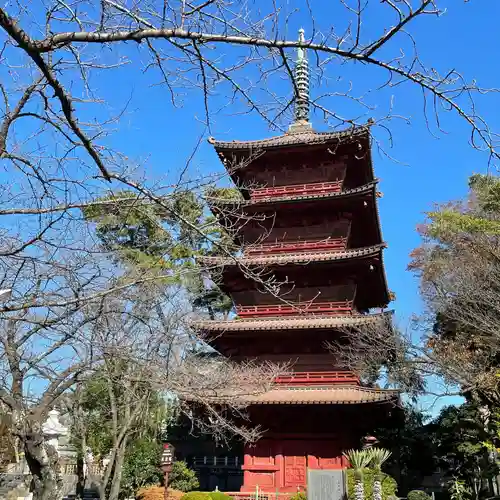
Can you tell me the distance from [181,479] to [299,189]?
38.3ft

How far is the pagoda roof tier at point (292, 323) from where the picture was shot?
15336 millimetres

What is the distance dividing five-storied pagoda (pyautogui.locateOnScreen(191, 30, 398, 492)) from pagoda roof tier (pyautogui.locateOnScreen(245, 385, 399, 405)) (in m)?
0.03

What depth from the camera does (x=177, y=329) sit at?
1616 cm

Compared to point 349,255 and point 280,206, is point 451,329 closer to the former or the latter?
point 349,255

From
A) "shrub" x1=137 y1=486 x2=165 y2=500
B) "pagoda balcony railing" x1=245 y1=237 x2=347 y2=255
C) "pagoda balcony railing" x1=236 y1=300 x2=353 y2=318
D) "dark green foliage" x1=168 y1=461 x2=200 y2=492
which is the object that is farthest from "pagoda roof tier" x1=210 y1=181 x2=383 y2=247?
"shrub" x1=137 y1=486 x2=165 y2=500

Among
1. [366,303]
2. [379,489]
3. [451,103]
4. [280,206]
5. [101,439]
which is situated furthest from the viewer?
[101,439]

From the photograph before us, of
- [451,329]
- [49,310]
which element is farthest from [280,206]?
[49,310]

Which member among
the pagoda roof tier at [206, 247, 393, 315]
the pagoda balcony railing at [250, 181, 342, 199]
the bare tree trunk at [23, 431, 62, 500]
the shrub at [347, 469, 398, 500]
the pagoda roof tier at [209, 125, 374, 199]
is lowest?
the shrub at [347, 469, 398, 500]

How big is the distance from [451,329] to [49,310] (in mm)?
18038

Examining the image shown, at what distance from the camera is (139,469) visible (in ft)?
68.9

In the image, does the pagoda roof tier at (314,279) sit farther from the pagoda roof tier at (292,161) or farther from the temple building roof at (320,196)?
the pagoda roof tier at (292,161)

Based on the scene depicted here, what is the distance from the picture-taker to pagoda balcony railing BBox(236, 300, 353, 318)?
1633 cm

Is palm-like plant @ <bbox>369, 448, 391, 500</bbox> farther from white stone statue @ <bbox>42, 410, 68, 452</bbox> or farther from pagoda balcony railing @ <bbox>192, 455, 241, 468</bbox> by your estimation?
white stone statue @ <bbox>42, 410, 68, 452</bbox>

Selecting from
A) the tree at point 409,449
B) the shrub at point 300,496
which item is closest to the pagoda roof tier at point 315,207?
the shrub at point 300,496
